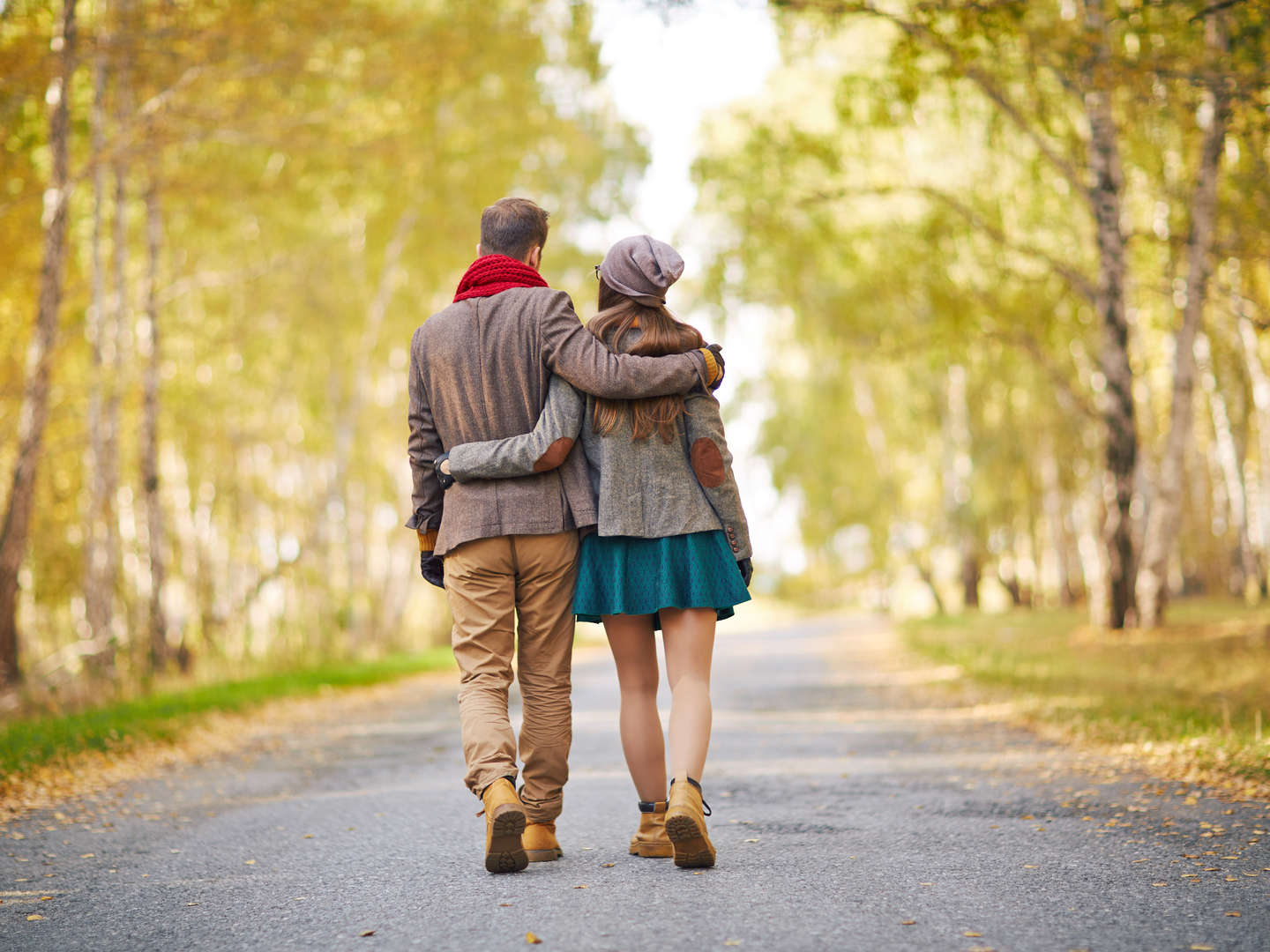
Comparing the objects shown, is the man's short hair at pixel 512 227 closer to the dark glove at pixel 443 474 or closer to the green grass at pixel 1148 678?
the dark glove at pixel 443 474

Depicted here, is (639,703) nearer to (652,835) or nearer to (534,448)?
(652,835)

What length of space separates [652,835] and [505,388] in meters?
1.59

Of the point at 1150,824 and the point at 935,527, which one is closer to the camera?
the point at 1150,824

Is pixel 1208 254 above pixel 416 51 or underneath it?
underneath

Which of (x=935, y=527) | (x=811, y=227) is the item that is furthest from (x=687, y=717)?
(x=935, y=527)

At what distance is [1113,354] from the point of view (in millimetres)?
13828

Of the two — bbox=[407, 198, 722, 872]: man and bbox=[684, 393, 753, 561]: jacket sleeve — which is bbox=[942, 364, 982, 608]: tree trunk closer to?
bbox=[684, 393, 753, 561]: jacket sleeve

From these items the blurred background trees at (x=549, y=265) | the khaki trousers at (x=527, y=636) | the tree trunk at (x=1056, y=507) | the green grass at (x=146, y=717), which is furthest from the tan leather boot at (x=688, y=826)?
the tree trunk at (x=1056, y=507)

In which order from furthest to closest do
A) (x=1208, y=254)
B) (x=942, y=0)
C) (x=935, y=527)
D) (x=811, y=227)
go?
(x=935, y=527), (x=811, y=227), (x=1208, y=254), (x=942, y=0)

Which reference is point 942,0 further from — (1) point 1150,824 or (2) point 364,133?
(2) point 364,133

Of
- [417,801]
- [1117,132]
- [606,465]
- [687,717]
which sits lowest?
[417,801]

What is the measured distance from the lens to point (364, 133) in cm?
1355

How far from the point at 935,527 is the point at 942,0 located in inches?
1242

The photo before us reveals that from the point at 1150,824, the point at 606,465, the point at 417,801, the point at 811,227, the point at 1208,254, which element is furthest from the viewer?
the point at 811,227
